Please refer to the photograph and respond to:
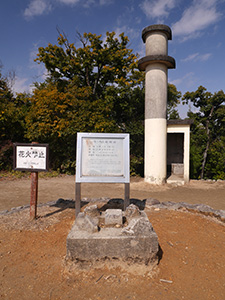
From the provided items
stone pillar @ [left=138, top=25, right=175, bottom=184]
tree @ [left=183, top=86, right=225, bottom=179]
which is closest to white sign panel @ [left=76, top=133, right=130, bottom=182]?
stone pillar @ [left=138, top=25, right=175, bottom=184]

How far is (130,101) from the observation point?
13898 mm

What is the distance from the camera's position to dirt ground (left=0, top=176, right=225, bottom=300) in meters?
2.14

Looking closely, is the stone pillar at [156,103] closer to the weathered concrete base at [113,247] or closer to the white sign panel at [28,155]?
the white sign panel at [28,155]

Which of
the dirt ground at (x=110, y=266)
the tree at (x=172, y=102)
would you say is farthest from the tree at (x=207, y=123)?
the dirt ground at (x=110, y=266)

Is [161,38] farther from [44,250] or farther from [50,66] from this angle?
[44,250]

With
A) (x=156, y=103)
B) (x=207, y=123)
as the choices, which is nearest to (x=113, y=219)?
(x=156, y=103)

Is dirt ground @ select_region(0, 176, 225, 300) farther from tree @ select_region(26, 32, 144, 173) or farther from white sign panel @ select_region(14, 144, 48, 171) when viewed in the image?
tree @ select_region(26, 32, 144, 173)

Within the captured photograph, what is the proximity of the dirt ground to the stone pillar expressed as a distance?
14.1ft

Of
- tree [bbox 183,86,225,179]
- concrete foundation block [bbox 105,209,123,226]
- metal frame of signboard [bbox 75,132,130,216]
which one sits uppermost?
tree [bbox 183,86,225,179]

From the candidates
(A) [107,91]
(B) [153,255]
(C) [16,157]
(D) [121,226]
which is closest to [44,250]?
(D) [121,226]

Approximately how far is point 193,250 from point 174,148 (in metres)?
9.07

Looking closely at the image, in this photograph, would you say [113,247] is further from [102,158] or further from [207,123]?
[207,123]

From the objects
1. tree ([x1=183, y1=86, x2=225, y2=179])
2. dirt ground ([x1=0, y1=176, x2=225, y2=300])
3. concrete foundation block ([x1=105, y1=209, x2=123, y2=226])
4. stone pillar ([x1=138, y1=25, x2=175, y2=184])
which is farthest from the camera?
tree ([x1=183, y1=86, x2=225, y2=179])

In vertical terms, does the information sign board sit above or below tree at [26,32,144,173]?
below
